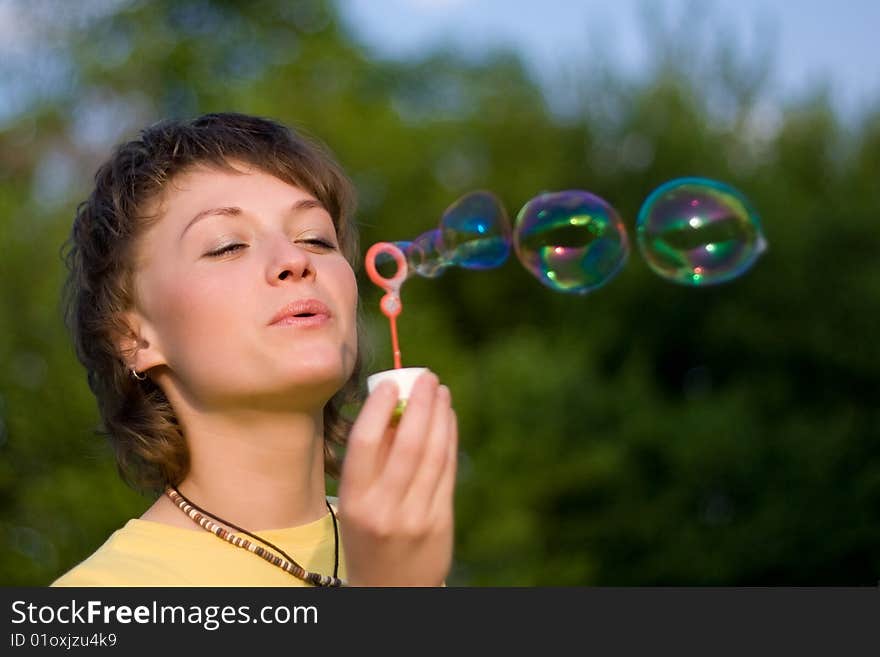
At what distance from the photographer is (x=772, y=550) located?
506 inches

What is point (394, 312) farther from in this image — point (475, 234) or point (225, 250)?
point (475, 234)

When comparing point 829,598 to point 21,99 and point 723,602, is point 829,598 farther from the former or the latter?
point 21,99

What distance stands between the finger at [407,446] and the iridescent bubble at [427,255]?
128 cm

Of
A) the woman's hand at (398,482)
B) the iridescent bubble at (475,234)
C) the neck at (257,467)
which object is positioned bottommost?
the woman's hand at (398,482)

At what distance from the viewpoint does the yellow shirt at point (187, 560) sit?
1904 millimetres

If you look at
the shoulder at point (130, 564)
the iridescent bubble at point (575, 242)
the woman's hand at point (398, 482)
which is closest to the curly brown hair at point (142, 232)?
the shoulder at point (130, 564)

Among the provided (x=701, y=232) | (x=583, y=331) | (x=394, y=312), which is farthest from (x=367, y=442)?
(x=583, y=331)

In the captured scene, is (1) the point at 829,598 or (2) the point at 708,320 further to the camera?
(2) the point at 708,320

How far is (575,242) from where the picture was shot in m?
3.29

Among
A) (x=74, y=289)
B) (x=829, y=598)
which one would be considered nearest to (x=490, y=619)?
(x=829, y=598)

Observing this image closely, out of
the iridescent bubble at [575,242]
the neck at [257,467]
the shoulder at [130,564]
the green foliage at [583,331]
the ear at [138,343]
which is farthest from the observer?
the green foliage at [583,331]

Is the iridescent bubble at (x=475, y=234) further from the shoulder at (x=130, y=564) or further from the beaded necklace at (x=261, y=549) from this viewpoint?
the shoulder at (x=130, y=564)

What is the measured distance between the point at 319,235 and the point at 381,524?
0.76 meters

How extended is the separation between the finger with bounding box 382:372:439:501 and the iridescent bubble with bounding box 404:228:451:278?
1284 millimetres
